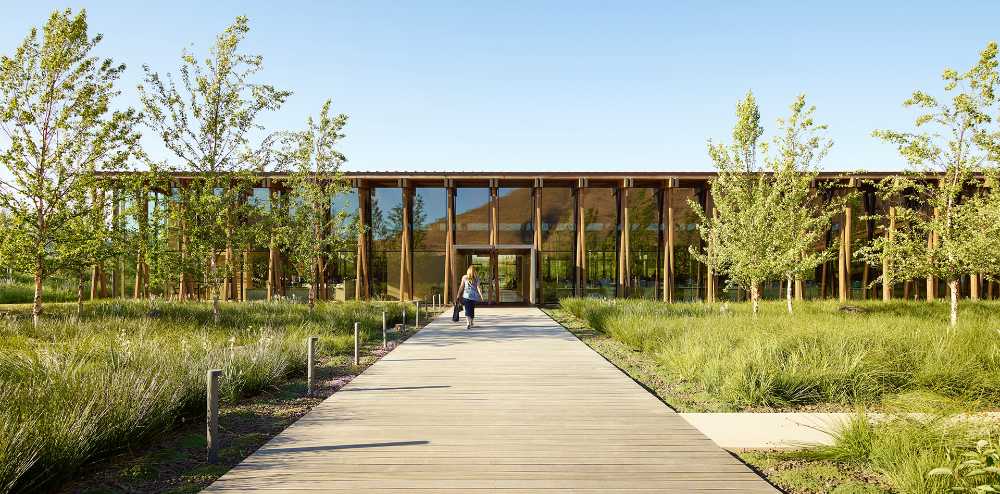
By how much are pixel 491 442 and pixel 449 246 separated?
24266 mm

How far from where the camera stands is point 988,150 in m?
14.3

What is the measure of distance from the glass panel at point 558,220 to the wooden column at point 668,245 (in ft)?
14.9

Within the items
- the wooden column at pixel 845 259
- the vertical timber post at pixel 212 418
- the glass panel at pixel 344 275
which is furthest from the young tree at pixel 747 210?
the glass panel at pixel 344 275

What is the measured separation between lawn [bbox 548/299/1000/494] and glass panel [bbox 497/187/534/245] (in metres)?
17.4

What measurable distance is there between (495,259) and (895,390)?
23.0 meters

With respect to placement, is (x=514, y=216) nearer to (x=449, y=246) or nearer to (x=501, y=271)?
(x=501, y=271)

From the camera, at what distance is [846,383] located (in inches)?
310

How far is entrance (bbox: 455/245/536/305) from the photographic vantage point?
30.0 m

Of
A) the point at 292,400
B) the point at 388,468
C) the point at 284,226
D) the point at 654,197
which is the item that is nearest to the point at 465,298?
the point at 284,226

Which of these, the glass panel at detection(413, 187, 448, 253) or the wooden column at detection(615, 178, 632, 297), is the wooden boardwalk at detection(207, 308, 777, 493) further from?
the glass panel at detection(413, 187, 448, 253)

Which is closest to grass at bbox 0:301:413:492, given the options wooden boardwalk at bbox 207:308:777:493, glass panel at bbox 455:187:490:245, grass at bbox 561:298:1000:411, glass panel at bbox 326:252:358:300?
wooden boardwalk at bbox 207:308:777:493

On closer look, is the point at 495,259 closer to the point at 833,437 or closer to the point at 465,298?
the point at 465,298

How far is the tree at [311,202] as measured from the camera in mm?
18148

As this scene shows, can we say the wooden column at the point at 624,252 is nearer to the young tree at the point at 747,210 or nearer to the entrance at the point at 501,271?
the entrance at the point at 501,271
